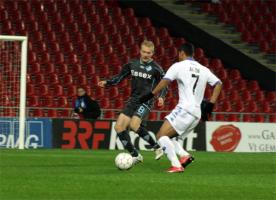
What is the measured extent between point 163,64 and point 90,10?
10.2ft

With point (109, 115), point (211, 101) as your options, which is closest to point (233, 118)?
point (109, 115)

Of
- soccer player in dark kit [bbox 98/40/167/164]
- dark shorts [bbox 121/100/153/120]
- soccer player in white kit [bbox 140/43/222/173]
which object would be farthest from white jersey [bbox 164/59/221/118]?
dark shorts [bbox 121/100/153/120]

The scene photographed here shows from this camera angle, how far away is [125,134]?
504 inches

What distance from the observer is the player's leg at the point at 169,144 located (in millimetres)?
11312

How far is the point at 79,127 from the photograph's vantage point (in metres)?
19.7

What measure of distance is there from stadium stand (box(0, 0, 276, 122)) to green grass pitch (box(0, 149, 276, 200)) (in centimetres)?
795

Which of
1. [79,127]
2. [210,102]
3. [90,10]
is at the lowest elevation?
[79,127]

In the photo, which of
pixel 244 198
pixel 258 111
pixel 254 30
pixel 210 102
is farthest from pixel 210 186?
pixel 254 30

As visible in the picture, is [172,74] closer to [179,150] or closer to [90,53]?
[179,150]

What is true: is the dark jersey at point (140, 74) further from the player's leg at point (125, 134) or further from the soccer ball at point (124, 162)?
the soccer ball at point (124, 162)

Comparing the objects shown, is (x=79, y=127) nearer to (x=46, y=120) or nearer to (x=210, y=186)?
(x=46, y=120)

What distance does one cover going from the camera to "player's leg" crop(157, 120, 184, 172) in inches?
445

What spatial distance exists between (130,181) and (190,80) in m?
1.97

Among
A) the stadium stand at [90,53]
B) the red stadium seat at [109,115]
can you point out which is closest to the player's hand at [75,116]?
the stadium stand at [90,53]
